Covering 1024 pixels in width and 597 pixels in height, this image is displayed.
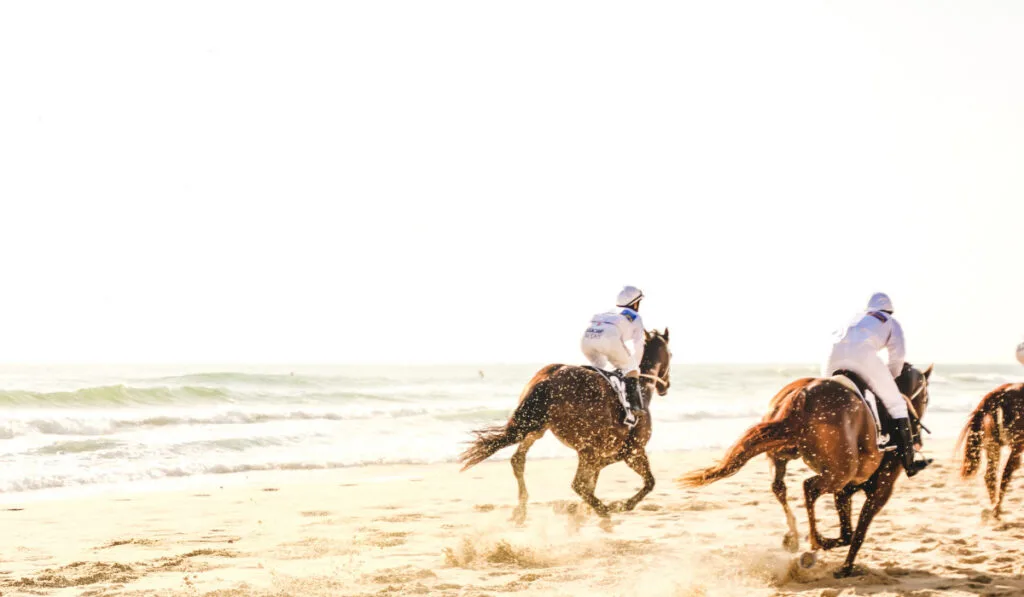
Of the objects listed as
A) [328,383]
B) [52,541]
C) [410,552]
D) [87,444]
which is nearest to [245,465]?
[87,444]

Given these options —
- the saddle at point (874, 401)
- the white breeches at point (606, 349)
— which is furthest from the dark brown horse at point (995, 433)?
the white breeches at point (606, 349)

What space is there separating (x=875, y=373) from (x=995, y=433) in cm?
353

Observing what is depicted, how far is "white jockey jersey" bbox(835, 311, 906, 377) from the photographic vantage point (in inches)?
310

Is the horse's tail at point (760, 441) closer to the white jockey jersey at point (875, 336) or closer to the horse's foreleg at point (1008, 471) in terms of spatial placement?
the white jockey jersey at point (875, 336)

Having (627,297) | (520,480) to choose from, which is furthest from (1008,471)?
(520,480)

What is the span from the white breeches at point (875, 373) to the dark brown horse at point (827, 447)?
0.80 feet

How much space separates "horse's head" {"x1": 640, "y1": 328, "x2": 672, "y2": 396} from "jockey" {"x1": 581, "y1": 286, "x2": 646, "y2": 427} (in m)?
0.37

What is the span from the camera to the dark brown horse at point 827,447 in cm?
742

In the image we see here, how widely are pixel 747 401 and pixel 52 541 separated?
104 ft

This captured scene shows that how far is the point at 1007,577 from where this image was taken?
24.8 ft

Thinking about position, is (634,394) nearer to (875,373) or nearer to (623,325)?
(623,325)

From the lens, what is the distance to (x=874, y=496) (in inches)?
309

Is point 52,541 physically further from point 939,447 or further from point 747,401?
point 747,401

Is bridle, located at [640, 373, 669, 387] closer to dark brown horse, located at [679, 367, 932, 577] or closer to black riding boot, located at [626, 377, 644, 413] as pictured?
black riding boot, located at [626, 377, 644, 413]
